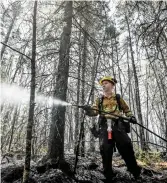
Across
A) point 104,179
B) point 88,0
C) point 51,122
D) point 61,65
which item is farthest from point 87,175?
point 88,0

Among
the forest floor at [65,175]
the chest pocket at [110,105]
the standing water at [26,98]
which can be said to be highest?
the standing water at [26,98]

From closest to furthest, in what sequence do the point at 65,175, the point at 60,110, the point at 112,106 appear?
the point at 65,175, the point at 112,106, the point at 60,110

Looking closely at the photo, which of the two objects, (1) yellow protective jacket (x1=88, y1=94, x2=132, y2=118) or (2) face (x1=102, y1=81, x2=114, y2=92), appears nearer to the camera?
(1) yellow protective jacket (x1=88, y1=94, x2=132, y2=118)

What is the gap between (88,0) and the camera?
6164mm

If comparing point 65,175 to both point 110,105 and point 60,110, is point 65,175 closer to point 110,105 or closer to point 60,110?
point 60,110

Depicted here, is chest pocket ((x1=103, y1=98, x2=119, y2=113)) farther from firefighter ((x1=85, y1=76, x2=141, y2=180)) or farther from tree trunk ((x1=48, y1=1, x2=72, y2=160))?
tree trunk ((x1=48, y1=1, x2=72, y2=160))

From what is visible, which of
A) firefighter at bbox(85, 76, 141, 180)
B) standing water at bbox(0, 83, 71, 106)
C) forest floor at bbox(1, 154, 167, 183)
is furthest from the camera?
standing water at bbox(0, 83, 71, 106)

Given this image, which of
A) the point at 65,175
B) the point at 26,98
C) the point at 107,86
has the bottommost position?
the point at 65,175

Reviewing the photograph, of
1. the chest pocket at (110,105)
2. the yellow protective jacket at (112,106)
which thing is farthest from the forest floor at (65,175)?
the chest pocket at (110,105)

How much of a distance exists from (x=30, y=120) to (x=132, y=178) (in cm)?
253

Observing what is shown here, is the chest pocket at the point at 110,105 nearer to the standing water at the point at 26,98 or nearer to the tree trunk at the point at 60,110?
the standing water at the point at 26,98

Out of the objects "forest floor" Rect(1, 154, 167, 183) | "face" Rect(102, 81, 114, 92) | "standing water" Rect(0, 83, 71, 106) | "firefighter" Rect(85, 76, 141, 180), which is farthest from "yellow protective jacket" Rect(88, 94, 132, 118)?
"forest floor" Rect(1, 154, 167, 183)

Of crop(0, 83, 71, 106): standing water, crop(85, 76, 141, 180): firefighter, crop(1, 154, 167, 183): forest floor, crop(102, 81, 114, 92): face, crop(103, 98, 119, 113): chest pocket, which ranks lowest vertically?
crop(1, 154, 167, 183): forest floor

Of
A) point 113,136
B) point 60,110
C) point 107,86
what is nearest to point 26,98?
point 60,110
